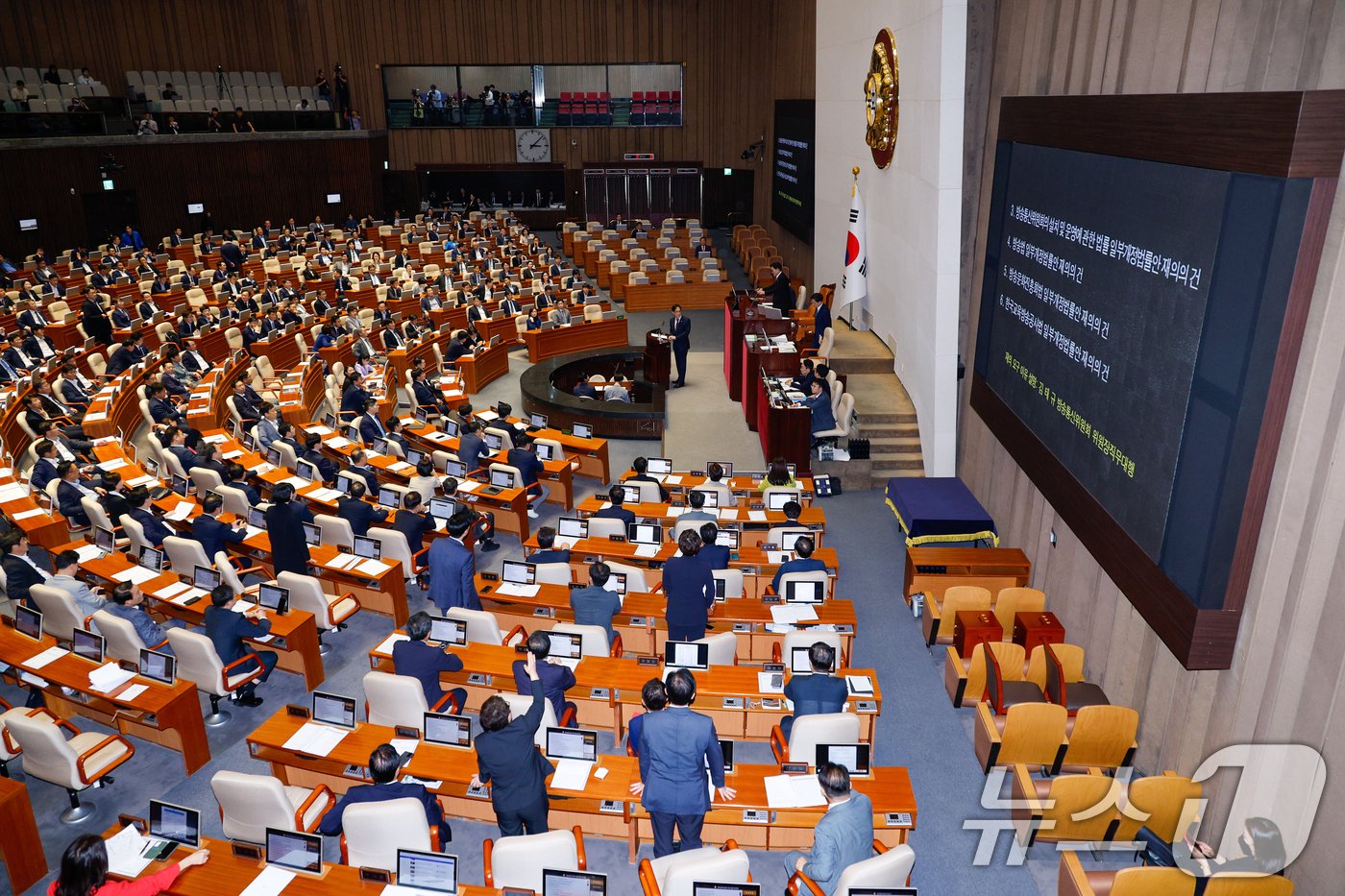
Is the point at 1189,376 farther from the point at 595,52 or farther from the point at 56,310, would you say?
the point at 595,52

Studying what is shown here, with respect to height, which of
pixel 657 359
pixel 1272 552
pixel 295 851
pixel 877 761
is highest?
pixel 1272 552

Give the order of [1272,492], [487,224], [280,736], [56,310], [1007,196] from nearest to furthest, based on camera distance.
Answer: [1272,492] → [280,736] → [1007,196] → [56,310] → [487,224]

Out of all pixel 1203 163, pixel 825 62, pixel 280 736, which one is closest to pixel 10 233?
pixel 825 62

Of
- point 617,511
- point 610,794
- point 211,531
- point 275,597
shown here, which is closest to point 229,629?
point 275,597

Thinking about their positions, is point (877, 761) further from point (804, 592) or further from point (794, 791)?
point (794, 791)

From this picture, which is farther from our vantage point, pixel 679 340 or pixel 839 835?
pixel 679 340

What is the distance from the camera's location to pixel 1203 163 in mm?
5809

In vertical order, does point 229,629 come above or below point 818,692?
below

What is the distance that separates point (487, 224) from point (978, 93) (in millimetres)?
22708

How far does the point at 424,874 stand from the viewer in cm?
524

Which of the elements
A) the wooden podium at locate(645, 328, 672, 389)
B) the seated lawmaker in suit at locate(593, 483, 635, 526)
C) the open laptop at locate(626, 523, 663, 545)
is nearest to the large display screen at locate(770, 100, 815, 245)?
the wooden podium at locate(645, 328, 672, 389)

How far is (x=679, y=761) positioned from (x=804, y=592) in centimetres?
318

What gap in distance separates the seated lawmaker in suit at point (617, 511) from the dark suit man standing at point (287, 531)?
3159 mm

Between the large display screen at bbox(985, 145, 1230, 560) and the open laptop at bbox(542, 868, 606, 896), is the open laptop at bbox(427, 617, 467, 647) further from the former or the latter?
the large display screen at bbox(985, 145, 1230, 560)
